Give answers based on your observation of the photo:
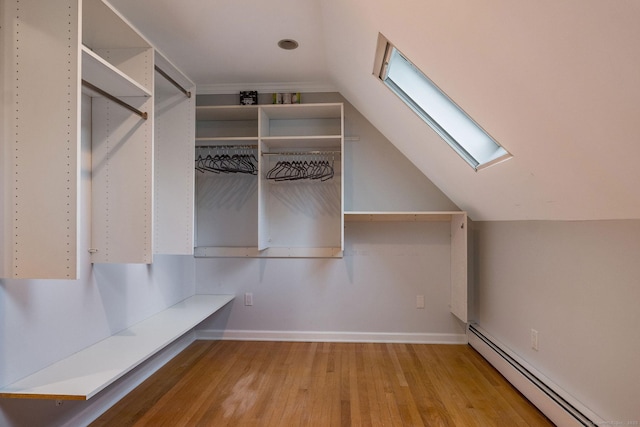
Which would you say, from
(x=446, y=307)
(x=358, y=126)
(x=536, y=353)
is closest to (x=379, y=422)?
(x=536, y=353)

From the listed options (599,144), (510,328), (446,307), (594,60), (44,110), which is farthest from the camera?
(446,307)

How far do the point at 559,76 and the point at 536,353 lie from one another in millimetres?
1809

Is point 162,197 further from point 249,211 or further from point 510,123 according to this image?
point 510,123

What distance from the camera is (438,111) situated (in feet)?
7.51

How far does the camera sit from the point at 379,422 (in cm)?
200

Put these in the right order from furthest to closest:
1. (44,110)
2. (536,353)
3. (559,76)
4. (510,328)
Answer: (510,328) < (536,353) < (44,110) < (559,76)

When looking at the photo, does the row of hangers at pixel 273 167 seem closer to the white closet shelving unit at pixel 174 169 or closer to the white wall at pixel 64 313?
the white closet shelving unit at pixel 174 169

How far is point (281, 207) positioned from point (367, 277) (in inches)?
40.8

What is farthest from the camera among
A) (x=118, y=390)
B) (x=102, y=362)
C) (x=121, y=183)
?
(x=118, y=390)

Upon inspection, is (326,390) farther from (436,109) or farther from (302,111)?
(302,111)

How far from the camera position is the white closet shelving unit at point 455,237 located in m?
2.96

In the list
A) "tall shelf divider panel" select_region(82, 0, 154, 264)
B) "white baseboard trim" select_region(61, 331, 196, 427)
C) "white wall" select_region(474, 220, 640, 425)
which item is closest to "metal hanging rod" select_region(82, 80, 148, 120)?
"tall shelf divider panel" select_region(82, 0, 154, 264)

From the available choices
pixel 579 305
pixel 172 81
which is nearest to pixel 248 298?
pixel 172 81

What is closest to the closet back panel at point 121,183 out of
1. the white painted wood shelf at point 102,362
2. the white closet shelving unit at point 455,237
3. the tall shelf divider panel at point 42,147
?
the white painted wood shelf at point 102,362
